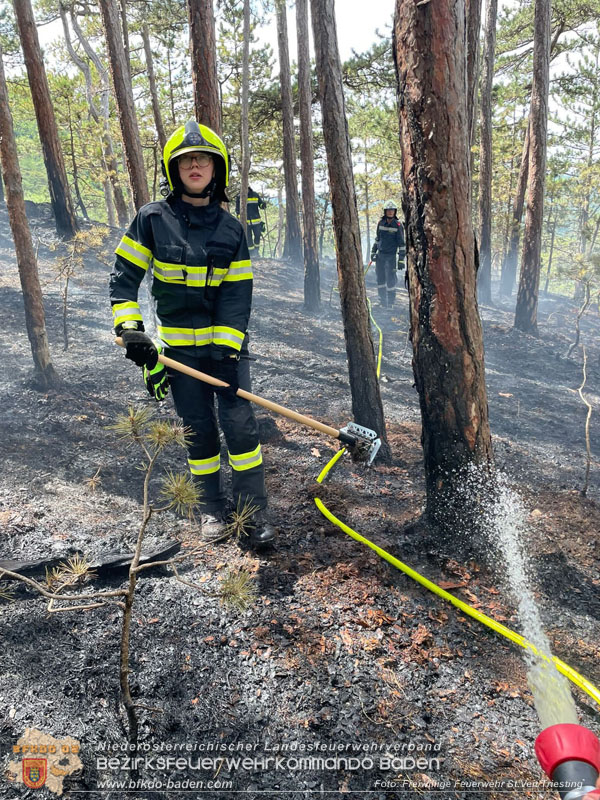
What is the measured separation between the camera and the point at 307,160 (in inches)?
448

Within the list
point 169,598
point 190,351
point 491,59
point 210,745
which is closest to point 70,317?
point 190,351

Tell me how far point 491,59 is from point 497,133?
33.1 ft

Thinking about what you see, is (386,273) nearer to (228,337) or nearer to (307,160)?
(307,160)

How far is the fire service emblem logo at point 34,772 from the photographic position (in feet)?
5.77

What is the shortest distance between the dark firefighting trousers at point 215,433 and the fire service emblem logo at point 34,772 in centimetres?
175

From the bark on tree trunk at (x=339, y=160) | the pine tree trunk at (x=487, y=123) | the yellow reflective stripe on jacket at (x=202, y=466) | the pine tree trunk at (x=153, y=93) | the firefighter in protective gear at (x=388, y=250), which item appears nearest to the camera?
the yellow reflective stripe on jacket at (x=202, y=466)

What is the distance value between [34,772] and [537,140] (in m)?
12.1

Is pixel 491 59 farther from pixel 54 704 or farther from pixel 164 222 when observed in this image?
pixel 54 704

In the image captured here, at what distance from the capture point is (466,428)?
3266 millimetres

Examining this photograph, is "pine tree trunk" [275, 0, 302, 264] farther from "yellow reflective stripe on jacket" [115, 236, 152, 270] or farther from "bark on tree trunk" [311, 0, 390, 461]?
"yellow reflective stripe on jacket" [115, 236, 152, 270]

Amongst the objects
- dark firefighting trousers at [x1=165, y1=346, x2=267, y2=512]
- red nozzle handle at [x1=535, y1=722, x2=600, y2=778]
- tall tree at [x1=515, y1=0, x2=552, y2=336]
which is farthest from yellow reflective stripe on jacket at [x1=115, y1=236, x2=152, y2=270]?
tall tree at [x1=515, y1=0, x2=552, y2=336]

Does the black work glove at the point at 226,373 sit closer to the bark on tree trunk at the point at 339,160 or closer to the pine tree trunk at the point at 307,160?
the bark on tree trunk at the point at 339,160

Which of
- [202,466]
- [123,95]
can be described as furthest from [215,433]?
[123,95]

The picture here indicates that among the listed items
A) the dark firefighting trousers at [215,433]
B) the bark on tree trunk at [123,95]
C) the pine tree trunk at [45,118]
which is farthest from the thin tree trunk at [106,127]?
the dark firefighting trousers at [215,433]
